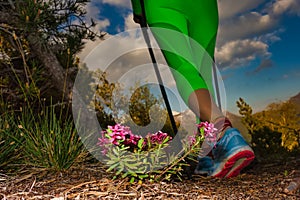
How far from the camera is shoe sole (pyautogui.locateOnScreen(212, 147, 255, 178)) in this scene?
187cm

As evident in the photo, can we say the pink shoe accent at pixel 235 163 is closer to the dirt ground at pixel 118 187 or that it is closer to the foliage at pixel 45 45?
the dirt ground at pixel 118 187

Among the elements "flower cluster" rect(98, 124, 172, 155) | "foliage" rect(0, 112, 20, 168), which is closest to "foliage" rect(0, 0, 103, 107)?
"foliage" rect(0, 112, 20, 168)

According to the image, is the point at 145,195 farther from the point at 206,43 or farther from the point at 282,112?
the point at 282,112

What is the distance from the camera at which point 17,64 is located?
3729 mm

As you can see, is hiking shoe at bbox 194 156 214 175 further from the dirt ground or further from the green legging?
the green legging

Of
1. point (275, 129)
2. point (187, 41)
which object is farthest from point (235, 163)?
point (275, 129)

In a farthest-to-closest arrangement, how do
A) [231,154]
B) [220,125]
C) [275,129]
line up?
[275,129]
[220,125]
[231,154]

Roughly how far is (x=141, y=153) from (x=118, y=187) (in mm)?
162

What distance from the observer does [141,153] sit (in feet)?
5.44

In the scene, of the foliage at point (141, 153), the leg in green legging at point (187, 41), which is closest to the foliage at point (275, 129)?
the leg in green legging at point (187, 41)

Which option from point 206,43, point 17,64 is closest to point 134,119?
point 206,43

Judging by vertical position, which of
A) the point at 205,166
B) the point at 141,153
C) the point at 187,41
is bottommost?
the point at 205,166

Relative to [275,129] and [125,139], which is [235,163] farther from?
[275,129]

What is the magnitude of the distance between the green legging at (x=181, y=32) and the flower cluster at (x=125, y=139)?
486mm
